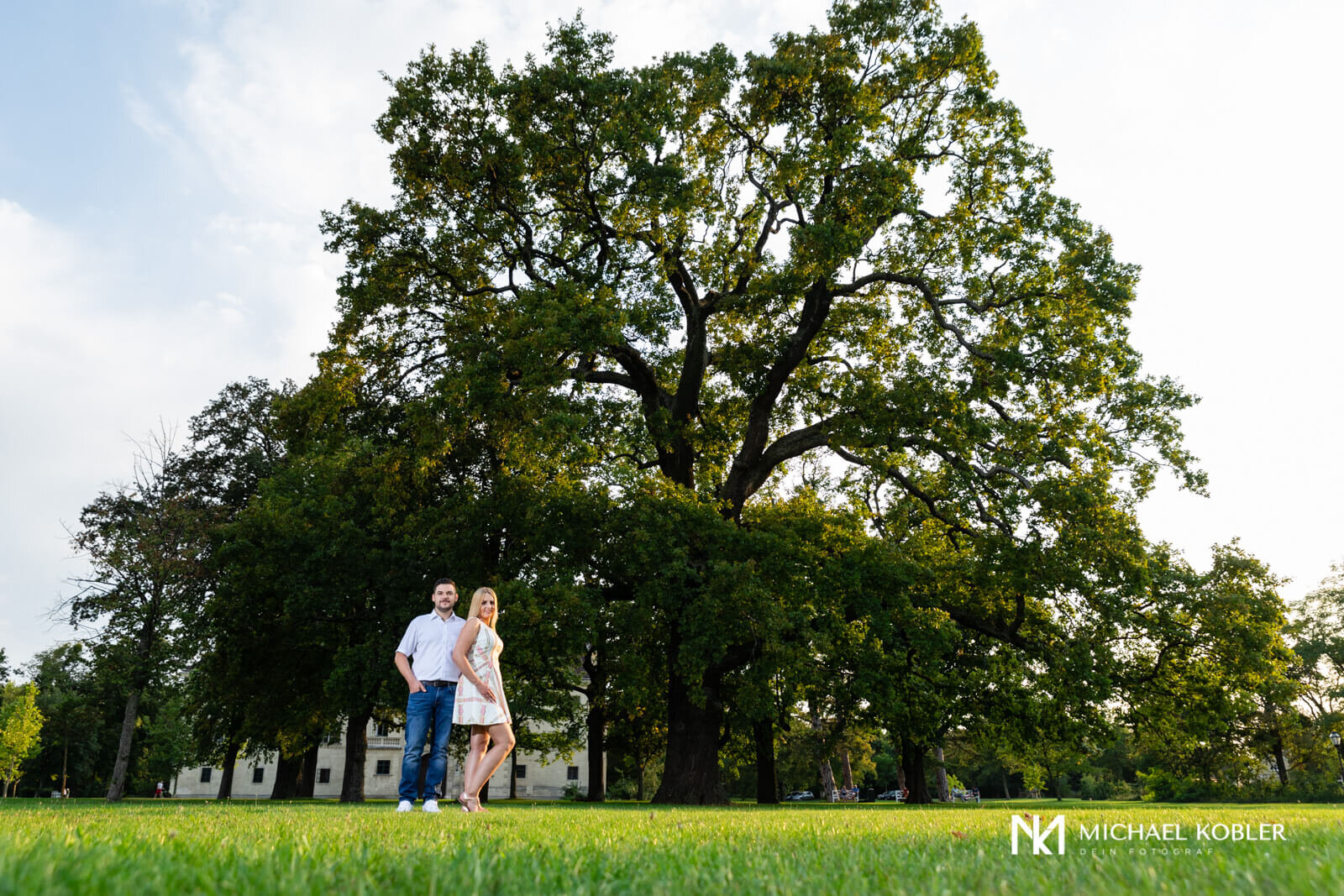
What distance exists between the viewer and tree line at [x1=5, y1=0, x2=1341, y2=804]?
17484 mm

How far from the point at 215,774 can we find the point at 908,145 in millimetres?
77243

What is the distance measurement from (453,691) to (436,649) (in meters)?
0.50

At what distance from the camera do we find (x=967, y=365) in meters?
18.8

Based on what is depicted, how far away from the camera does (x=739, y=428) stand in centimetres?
2397

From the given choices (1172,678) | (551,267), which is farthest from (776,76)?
(1172,678)

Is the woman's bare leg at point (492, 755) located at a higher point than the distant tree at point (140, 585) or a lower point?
lower

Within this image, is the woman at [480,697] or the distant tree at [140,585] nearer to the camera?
the woman at [480,697]

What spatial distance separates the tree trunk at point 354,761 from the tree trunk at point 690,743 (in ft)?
37.5

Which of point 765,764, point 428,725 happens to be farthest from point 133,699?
point 765,764

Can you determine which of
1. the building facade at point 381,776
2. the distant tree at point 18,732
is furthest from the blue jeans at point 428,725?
the distant tree at point 18,732

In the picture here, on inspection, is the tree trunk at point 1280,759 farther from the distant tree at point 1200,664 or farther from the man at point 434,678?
the man at point 434,678

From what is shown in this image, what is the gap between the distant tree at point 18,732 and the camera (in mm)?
51031

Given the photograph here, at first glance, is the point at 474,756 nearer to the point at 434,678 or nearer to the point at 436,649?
the point at 434,678

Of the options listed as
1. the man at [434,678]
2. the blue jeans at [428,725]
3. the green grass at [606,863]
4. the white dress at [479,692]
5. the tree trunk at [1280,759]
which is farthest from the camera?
the tree trunk at [1280,759]
